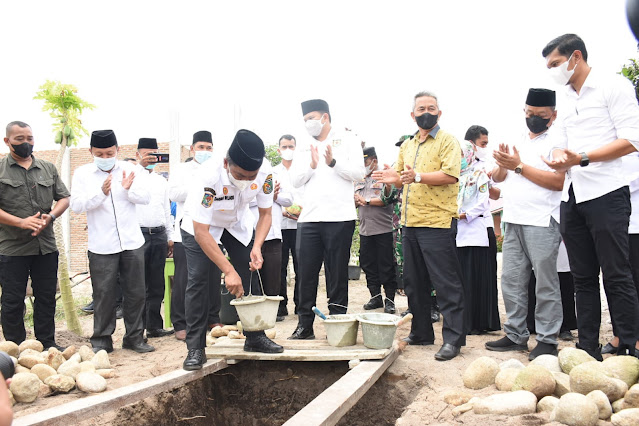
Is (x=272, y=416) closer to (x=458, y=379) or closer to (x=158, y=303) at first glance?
(x=458, y=379)

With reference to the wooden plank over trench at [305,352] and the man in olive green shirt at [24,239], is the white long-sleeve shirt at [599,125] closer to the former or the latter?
the wooden plank over trench at [305,352]

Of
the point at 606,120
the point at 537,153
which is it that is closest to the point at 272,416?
the point at 537,153

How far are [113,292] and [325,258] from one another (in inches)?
78.6

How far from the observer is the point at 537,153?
4.05 metres

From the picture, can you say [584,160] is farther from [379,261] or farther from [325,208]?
[379,261]

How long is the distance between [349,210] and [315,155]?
566 millimetres

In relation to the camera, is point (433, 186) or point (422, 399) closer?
point (422, 399)

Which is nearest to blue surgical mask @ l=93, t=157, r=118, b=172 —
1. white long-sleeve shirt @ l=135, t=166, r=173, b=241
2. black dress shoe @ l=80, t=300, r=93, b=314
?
white long-sleeve shirt @ l=135, t=166, r=173, b=241

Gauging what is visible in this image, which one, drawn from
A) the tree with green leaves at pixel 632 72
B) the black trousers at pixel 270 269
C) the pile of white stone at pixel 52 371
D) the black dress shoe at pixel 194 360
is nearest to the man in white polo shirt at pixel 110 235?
the pile of white stone at pixel 52 371

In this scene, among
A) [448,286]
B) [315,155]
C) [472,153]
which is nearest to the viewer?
[448,286]

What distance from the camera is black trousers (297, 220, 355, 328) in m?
4.41

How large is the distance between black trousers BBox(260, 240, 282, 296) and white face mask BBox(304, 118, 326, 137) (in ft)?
5.34

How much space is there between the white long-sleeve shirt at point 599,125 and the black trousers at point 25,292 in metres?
4.37

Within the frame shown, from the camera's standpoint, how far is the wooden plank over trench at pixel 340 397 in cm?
259
